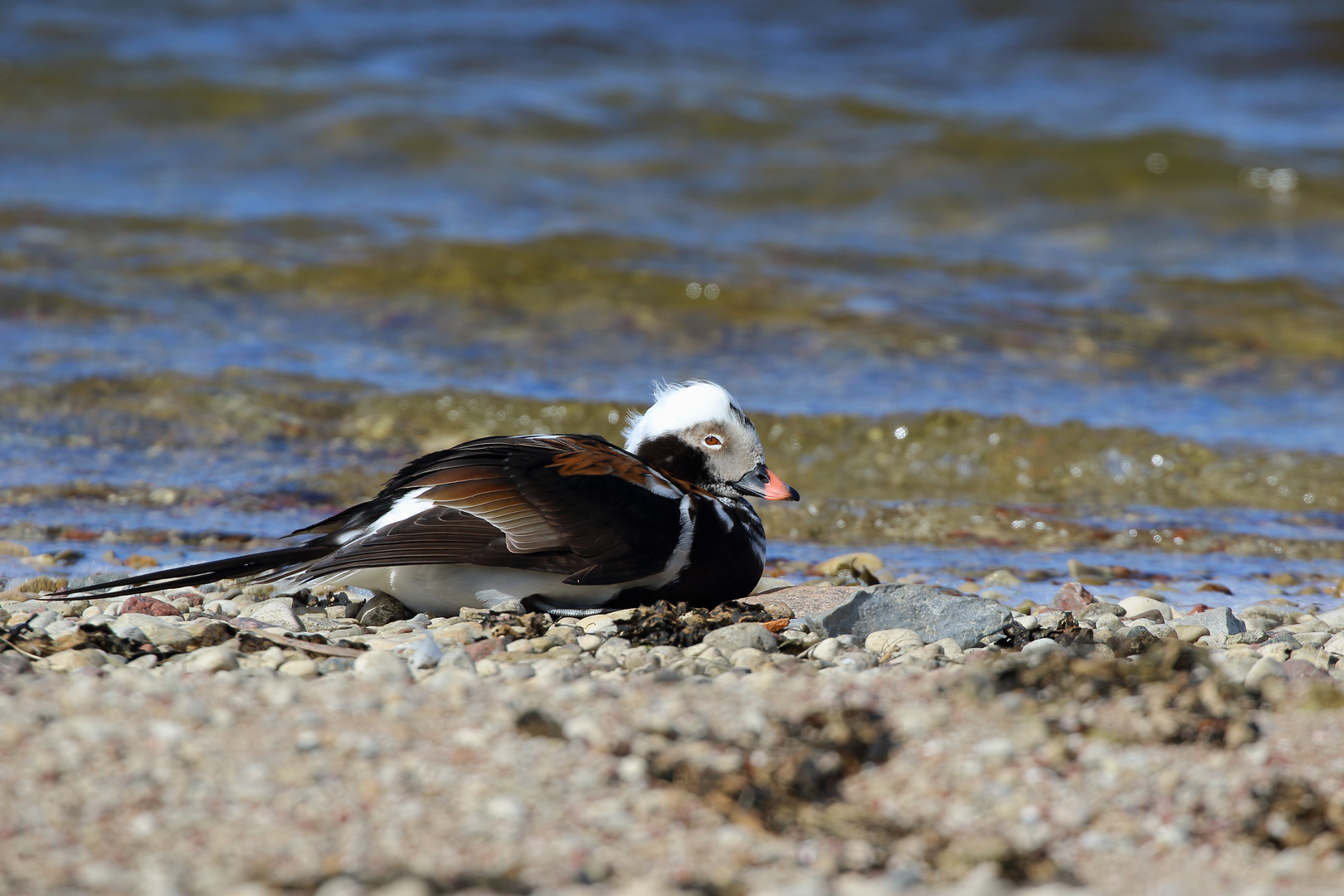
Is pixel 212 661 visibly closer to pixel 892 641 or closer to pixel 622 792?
pixel 622 792

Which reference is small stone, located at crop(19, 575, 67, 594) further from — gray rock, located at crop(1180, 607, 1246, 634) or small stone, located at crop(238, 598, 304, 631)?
gray rock, located at crop(1180, 607, 1246, 634)

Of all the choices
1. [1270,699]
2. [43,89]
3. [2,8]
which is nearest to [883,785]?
[1270,699]

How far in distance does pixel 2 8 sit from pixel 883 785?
18265mm

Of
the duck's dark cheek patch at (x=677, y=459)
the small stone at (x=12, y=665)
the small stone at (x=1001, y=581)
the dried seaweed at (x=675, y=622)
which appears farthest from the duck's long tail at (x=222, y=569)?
the small stone at (x=1001, y=581)

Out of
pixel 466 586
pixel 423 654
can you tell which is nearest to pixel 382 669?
pixel 423 654

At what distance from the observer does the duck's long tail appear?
A: 4137 mm

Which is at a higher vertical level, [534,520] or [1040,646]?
[534,520]

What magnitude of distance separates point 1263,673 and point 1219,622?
3.42ft

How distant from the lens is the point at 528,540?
4.42 m

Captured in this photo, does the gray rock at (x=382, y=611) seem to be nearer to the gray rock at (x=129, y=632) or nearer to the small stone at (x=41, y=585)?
the gray rock at (x=129, y=632)

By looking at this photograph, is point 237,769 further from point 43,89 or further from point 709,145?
point 43,89

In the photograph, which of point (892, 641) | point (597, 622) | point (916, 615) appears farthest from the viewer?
point (597, 622)

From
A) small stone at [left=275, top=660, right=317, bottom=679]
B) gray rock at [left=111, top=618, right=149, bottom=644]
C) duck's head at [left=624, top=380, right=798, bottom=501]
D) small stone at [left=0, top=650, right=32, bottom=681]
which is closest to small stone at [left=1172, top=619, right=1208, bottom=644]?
duck's head at [left=624, top=380, right=798, bottom=501]

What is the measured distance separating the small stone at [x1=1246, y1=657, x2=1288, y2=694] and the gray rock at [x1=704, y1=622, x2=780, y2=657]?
4.43ft
